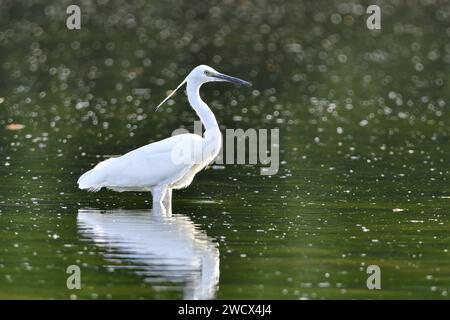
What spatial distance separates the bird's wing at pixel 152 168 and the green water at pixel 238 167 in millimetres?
356

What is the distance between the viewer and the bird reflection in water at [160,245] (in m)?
12.0

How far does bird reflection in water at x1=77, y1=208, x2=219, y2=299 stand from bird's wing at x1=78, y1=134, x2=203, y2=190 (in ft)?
1.52

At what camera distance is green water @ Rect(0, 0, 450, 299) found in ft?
40.3

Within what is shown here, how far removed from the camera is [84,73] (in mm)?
32719

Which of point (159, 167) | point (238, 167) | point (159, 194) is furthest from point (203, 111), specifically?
point (238, 167)

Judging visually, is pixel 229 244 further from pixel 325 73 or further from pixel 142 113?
pixel 325 73

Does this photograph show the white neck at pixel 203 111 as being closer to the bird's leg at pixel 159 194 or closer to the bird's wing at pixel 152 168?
the bird's wing at pixel 152 168

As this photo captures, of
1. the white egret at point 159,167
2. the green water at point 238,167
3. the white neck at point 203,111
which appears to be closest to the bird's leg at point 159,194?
the white egret at point 159,167

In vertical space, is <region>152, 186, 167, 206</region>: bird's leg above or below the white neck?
below

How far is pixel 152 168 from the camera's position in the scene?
16.0 meters

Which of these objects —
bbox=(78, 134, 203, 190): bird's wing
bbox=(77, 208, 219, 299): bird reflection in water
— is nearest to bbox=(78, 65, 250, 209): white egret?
bbox=(78, 134, 203, 190): bird's wing

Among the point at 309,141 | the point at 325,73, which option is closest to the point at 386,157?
the point at 309,141

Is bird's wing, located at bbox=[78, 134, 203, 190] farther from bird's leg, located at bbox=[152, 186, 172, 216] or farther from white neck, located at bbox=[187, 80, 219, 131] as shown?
white neck, located at bbox=[187, 80, 219, 131]

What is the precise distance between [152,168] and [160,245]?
2.60 metres
